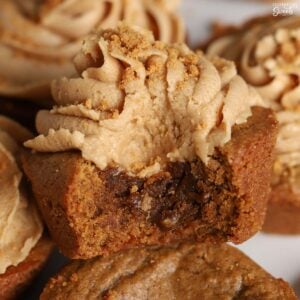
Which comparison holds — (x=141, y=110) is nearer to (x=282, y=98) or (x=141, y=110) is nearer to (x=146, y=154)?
(x=146, y=154)

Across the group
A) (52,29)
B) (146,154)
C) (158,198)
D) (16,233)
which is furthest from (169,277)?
(52,29)

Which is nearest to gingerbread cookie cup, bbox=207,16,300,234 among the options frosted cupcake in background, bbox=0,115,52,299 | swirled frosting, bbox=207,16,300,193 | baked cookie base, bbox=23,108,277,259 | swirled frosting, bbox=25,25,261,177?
swirled frosting, bbox=207,16,300,193

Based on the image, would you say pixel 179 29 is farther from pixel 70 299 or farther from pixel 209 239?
pixel 70 299

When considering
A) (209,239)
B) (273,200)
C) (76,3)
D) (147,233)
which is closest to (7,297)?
Answer: (147,233)

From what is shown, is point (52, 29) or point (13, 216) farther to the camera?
point (52, 29)

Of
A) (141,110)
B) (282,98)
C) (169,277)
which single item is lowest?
(169,277)

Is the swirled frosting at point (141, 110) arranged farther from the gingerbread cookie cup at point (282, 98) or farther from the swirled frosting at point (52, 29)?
the swirled frosting at point (52, 29)

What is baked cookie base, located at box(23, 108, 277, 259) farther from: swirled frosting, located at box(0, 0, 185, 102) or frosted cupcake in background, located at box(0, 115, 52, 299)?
swirled frosting, located at box(0, 0, 185, 102)
